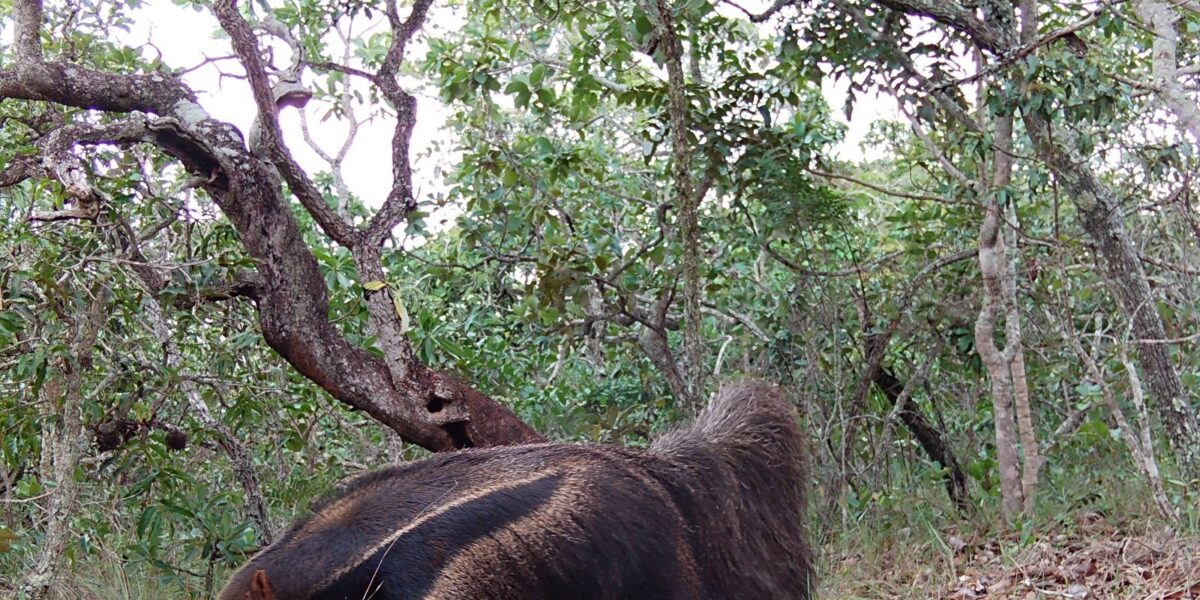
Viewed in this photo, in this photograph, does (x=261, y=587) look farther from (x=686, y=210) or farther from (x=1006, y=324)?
(x=1006, y=324)

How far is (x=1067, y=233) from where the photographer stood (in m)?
7.33

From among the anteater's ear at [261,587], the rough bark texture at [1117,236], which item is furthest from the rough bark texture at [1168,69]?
the anteater's ear at [261,587]

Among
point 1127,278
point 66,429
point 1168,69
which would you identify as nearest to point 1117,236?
point 1127,278

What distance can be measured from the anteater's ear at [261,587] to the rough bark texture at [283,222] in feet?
6.27

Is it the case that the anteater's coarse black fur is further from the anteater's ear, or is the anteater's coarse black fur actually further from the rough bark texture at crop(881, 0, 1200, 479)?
the rough bark texture at crop(881, 0, 1200, 479)

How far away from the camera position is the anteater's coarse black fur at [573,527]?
124 inches

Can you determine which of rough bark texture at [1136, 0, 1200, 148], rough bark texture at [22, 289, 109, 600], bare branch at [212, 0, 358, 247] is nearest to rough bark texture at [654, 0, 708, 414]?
bare branch at [212, 0, 358, 247]

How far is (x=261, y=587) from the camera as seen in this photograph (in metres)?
2.99

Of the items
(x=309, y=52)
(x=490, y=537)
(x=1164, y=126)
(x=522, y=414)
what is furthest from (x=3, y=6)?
(x=1164, y=126)

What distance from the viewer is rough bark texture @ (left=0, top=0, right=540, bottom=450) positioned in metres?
4.55

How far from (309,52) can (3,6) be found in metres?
2.45

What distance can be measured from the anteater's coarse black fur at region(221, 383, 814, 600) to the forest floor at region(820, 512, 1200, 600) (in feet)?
3.22

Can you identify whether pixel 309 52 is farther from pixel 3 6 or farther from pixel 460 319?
pixel 3 6

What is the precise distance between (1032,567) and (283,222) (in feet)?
11.9
